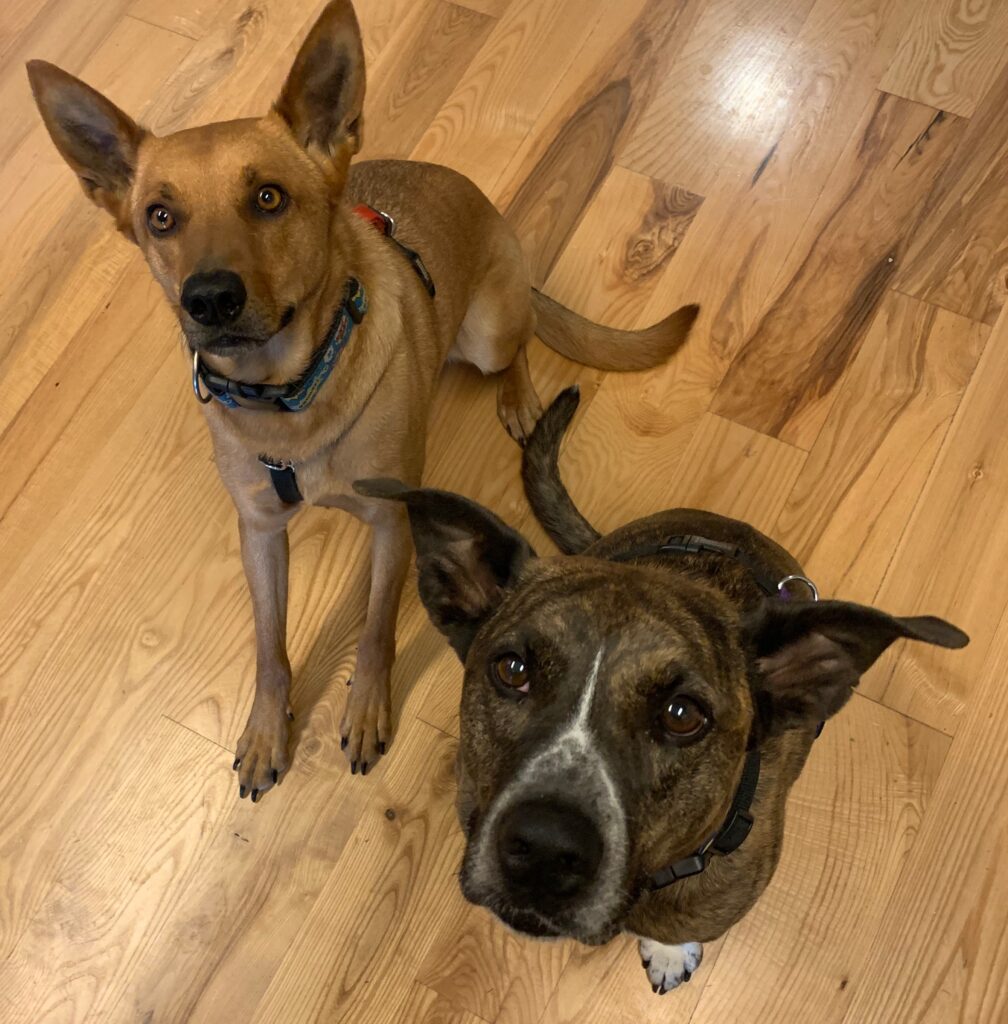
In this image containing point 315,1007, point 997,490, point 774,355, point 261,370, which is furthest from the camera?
point 774,355

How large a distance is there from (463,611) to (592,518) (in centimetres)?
112

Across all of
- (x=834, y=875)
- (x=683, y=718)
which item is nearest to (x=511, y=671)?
(x=683, y=718)

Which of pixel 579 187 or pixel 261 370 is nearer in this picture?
pixel 261 370

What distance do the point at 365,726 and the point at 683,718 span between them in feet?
4.01

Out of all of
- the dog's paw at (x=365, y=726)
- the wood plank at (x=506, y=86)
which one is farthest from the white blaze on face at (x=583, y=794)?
the wood plank at (x=506, y=86)

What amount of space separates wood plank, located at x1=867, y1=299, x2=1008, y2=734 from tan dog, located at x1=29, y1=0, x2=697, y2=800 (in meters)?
1.35

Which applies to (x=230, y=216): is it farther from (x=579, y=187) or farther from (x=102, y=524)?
(x=579, y=187)

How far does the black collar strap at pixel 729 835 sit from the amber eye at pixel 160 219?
1565 mm

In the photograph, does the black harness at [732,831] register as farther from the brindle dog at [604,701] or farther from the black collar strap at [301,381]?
the black collar strap at [301,381]

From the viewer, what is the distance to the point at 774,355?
3123mm

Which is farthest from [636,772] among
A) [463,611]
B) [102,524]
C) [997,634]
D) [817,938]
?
[102,524]

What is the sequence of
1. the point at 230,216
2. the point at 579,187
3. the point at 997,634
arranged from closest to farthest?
A: the point at 230,216, the point at 997,634, the point at 579,187

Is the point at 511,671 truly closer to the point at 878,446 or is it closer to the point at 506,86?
the point at 878,446

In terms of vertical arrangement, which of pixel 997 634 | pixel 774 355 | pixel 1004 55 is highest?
pixel 1004 55
